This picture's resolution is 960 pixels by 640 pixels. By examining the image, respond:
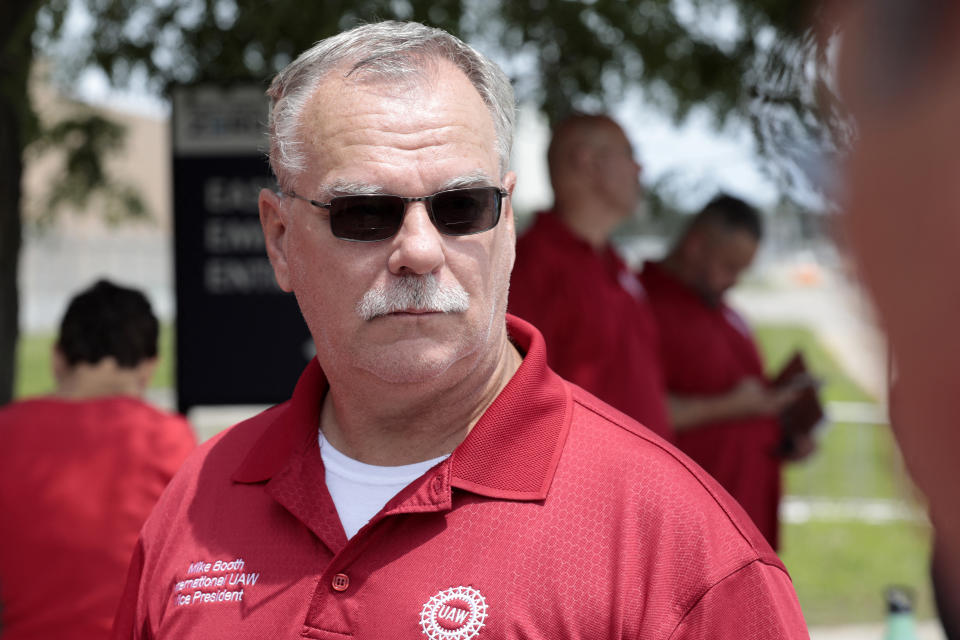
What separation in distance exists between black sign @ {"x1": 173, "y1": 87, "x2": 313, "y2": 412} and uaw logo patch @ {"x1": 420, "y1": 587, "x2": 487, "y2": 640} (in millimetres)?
3032

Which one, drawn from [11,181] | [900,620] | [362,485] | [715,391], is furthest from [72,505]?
[900,620]

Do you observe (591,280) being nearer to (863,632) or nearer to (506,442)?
(506,442)

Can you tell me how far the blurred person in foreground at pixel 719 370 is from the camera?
443 cm

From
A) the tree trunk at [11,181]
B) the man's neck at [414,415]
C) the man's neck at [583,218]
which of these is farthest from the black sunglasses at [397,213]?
the tree trunk at [11,181]

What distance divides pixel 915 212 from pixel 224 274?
427cm

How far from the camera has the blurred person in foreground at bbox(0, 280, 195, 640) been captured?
2.97 metres

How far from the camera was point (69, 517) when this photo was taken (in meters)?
2.98

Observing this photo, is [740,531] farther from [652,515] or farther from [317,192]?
[317,192]

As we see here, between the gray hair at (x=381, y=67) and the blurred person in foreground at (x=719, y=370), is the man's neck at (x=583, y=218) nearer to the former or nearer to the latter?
the blurred person in foreground at (x=719, y=370)

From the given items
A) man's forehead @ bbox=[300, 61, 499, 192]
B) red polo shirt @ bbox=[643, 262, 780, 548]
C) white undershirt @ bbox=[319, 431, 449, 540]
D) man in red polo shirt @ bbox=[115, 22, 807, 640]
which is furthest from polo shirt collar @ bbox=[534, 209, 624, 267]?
white undershirt @ bbox=[319, 431, 449, 540]

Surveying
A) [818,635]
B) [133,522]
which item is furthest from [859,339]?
[818,635]

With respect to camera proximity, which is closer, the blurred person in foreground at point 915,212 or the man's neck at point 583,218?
the blurred person in foreground at point 915,212

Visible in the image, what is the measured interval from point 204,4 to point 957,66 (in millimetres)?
4588

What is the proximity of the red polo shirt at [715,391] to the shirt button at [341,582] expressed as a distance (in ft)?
9.73
